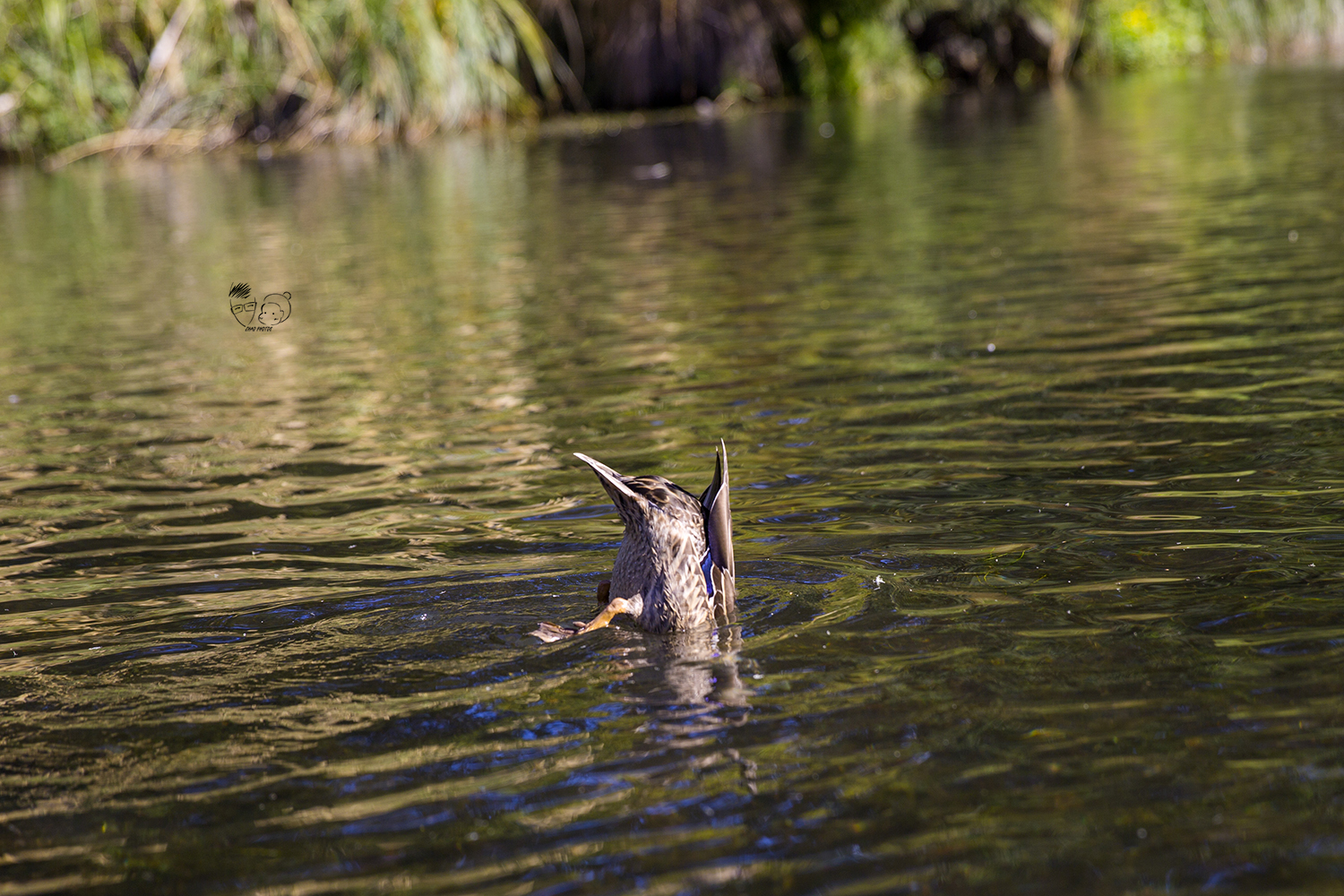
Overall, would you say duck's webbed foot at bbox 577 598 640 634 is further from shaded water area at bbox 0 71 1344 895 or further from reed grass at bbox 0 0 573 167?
reed grass at bbox 0 0 573 167

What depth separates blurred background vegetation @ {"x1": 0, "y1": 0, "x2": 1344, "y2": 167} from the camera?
26.8 meters

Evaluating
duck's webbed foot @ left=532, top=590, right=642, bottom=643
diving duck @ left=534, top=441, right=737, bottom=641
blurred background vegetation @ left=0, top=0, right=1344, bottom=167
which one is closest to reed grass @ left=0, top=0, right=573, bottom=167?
blurred background vegetation @ left=0, top=0, right=1344, bottom=167

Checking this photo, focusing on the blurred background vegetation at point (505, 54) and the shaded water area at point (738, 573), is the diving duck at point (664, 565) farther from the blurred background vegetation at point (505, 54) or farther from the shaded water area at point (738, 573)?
the blurred background vegetation at point (505, 54)

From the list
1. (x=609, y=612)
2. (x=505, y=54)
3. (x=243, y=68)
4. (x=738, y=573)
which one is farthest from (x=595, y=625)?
(x=243, y=68)

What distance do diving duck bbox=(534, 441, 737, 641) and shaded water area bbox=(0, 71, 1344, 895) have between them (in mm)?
114

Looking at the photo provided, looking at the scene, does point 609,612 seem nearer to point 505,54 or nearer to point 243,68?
point 505,54

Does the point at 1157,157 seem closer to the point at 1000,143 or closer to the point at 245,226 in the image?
the point at 1000,143

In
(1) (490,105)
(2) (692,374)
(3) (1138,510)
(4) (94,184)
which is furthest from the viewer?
(1) (490,105)

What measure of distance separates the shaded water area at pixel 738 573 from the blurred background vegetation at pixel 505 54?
14913mm

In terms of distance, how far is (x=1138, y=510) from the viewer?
5.65 metres

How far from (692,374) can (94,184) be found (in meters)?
18.8

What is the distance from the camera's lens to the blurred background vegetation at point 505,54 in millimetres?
26812

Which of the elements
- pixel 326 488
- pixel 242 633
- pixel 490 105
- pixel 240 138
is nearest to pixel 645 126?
pixel 490 105

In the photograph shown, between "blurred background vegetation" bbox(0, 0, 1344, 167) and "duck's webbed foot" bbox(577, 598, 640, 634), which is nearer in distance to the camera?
"duck's webbed foot" bbox(577, 598, 640, 634)
